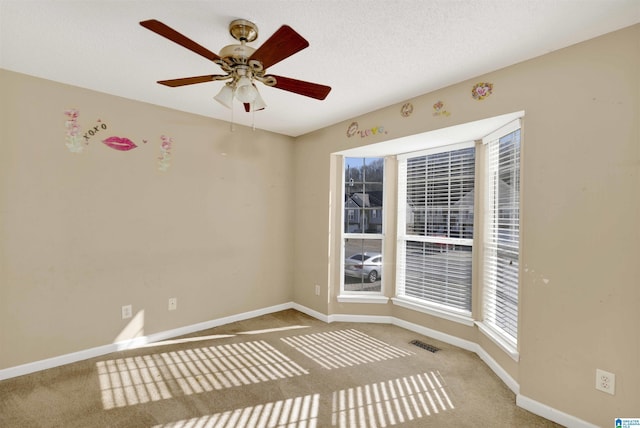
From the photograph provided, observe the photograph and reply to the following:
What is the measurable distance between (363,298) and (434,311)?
83 centimetres

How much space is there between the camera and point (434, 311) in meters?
3.20

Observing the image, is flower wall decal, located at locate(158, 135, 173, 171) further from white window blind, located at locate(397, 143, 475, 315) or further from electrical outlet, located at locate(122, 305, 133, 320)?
white window blind, located at locate(397, 143, 475, 315)

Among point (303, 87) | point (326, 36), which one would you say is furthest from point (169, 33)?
point (326, 36)

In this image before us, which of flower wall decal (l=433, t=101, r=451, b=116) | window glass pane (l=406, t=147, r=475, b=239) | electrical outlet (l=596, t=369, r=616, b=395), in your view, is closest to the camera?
A: electrical outlet (l=596, t=369, r=616, b=395)

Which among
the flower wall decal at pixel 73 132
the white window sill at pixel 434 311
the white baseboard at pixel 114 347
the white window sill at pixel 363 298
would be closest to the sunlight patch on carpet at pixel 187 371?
the white baseboard at pixel 114 347

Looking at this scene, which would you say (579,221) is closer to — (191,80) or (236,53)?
(236,53)

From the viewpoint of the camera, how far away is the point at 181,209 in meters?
3.23

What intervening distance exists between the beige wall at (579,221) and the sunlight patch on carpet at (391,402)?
1.93 ft

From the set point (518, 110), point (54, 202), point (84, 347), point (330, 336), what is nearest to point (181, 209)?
point (54, 202)

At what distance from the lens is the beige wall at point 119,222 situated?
2.40 meters

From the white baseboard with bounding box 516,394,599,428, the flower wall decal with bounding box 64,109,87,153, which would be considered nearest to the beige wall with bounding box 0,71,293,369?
the flower wall decal with bounding box 64,109,87,153

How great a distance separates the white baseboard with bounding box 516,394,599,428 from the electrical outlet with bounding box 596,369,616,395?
24 cm

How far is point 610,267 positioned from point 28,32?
370 centimetres

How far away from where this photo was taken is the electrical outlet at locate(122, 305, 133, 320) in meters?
2.88
